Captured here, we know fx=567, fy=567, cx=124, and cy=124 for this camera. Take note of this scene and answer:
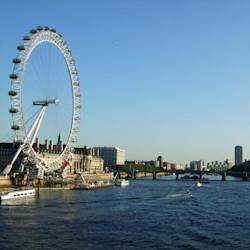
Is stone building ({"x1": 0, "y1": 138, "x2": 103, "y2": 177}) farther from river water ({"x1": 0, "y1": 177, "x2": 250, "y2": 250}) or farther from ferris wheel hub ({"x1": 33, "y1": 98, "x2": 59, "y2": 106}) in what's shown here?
river water ({"x1": 0, "y1": 177, "x2": 250, "y2": 250})

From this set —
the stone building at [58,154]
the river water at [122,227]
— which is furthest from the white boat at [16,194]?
the stone building at [58,154]

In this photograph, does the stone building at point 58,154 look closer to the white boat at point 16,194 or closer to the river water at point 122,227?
the white boat at point 16,194

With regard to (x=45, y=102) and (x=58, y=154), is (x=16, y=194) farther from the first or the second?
(x=58, y=154)

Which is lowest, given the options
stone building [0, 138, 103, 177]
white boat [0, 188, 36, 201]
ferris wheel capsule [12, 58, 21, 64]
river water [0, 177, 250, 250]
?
river water [0, 177, 250, 250]

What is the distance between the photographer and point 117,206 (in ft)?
173

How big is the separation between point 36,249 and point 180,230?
1071 centimetres

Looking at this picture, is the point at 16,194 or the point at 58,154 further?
the point at 58,154

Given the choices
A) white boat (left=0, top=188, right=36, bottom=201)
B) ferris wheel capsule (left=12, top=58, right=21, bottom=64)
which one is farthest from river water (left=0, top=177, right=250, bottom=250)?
ferris wheel capsule (left=12, top=58, right=21, bottom=64)

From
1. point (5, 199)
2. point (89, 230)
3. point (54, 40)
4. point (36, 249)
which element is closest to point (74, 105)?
→ point (54, 40)

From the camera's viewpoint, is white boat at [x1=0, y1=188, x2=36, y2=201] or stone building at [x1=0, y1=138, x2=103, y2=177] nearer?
white boat at [x1=0, y1=188, x2=36, y2=201]

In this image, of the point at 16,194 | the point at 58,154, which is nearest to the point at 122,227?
the point at 16,194

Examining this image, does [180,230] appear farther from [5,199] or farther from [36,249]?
[5,199]

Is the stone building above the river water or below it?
above

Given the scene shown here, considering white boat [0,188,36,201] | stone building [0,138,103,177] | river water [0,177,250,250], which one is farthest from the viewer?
stone building [0,138,103,177]
